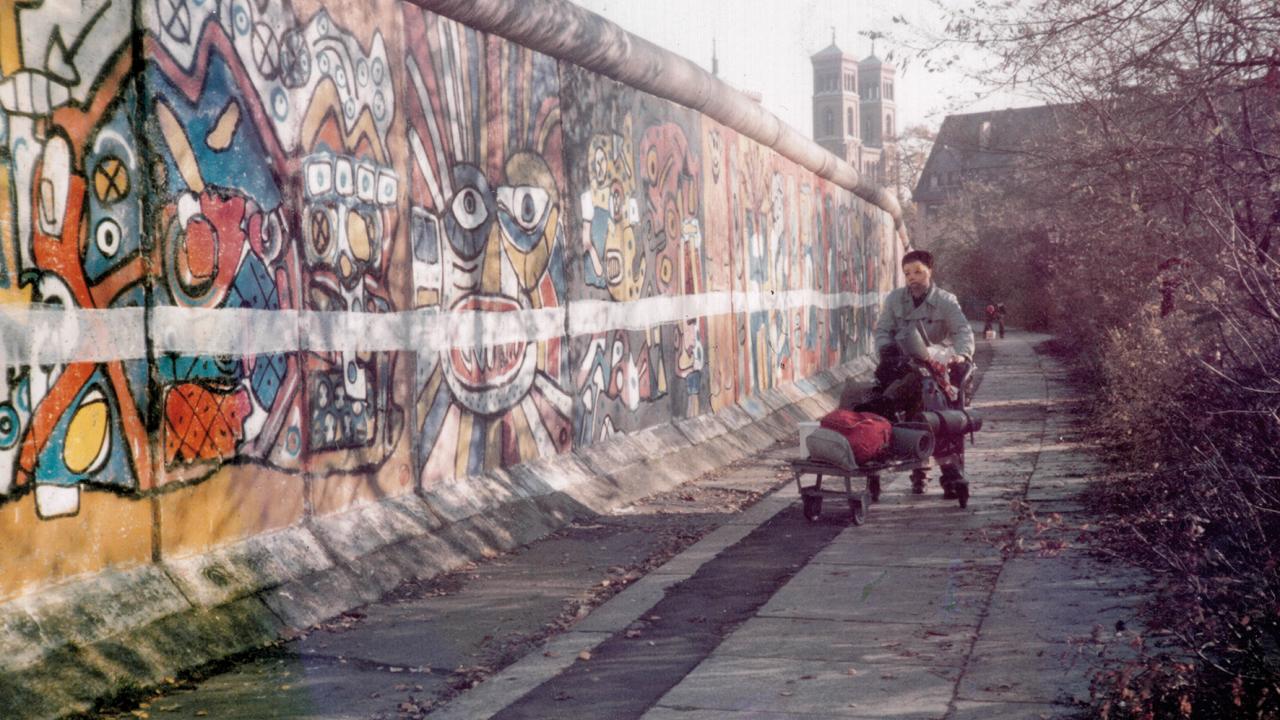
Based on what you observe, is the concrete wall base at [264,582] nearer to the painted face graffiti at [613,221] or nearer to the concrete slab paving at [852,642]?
the painted face graffiti at [613,221]

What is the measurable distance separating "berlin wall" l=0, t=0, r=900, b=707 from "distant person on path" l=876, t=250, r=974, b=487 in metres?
2.37

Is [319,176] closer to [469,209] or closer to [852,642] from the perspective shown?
[469,209]

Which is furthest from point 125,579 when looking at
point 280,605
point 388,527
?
point 388,527

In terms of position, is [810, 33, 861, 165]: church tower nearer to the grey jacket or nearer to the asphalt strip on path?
the grey jacket

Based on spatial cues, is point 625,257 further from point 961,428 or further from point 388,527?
point 388,527

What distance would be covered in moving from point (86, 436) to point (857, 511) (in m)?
5.52

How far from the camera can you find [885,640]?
239 inches

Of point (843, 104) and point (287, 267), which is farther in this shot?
point (843, 104)

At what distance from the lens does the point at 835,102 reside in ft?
558

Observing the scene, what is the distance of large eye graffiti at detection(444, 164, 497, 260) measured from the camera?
870 cm

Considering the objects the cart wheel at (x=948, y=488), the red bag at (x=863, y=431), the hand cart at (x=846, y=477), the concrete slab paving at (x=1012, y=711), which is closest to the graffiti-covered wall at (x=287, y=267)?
the hand cart at (x=846, y=477)

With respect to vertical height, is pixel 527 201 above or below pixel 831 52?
below

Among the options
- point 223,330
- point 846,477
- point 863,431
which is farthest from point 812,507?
point 223,330

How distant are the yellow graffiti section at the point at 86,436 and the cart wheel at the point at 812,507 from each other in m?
5.30
